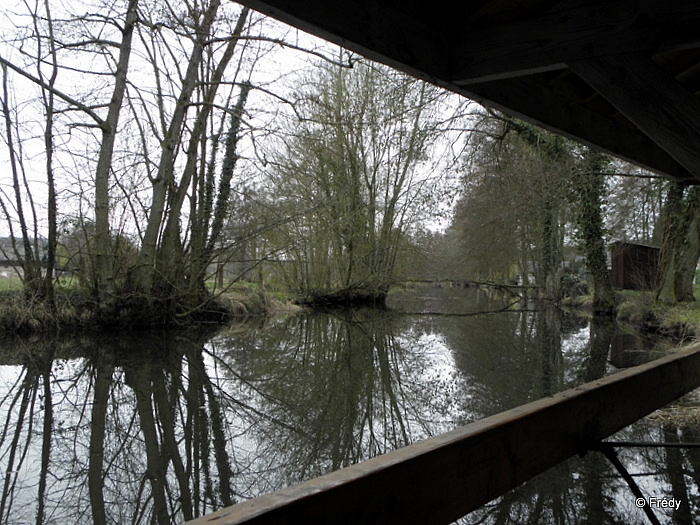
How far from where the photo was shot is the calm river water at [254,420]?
8.40 ft

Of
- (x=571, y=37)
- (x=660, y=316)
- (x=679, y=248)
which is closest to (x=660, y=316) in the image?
(x=660, y=316)

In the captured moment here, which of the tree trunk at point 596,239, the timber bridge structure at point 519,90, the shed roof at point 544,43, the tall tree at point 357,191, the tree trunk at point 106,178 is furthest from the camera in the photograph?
the tall tree at point 357,191

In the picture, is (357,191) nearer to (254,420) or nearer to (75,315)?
(75,315)

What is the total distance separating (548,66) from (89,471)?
318 cm

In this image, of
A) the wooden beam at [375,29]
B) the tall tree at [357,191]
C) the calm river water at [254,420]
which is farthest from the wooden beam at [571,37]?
the tall tree at [357,191]

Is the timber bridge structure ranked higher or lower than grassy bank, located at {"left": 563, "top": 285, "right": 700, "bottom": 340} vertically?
higher

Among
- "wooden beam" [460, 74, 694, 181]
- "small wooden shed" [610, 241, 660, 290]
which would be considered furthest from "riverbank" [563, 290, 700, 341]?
"wooden beam" [460, 74, 694, 181]

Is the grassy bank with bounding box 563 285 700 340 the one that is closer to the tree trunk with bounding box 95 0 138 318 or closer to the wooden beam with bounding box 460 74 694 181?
the wooden beam with bounding box 460 74 694 181

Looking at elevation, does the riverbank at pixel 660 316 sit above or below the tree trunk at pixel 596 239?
below

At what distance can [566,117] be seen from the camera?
305cm

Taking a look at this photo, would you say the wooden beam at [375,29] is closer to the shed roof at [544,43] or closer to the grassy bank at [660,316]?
the shed roof at [544,43]

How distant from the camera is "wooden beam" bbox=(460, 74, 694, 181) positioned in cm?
261

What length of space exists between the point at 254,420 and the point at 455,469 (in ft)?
10.0

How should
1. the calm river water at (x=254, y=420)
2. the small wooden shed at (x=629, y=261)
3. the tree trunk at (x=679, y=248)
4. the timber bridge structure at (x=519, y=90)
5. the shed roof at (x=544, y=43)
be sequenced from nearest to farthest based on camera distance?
1. the timber bridge structure at (x=519, y=90)
2. the shed roof at (x=544, y=43)
3. the calm river water at (x=254, y=420)
4. the tree trunk at (x=679, y=248)
5. the small wooden shed at (x=629, y=261)
